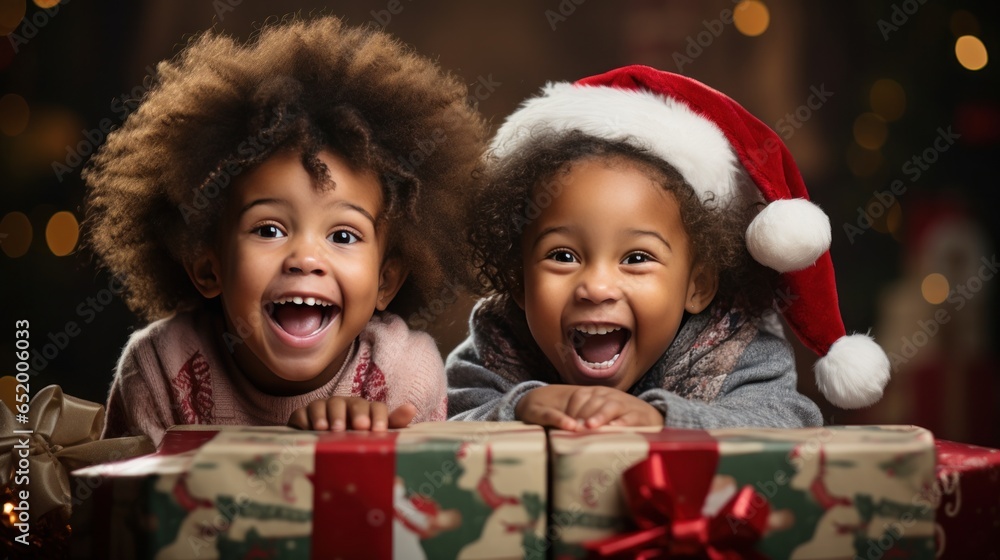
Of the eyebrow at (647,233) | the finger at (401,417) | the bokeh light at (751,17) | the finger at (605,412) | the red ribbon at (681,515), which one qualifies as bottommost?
the red ribbon at (681,515)

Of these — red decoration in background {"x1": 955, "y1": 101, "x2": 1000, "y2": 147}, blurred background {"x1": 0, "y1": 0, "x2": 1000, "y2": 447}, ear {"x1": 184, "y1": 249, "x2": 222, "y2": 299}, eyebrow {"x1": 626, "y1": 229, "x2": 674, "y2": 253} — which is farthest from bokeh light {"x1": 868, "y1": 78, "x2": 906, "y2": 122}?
ear {"x1": 184, "y1": 249, "x2": 222, "y2": 299}

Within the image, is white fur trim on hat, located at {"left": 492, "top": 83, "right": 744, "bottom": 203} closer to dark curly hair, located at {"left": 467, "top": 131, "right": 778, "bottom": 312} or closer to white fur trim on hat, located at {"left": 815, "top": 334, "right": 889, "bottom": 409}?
dark curly hair, located at {"left": 467, "top": 131, "right": 778, "bottom": 312}

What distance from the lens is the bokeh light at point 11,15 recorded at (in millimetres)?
1838

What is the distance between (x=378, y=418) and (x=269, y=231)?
32 cm

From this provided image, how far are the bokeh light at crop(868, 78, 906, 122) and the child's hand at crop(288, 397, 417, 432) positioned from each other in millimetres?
1462

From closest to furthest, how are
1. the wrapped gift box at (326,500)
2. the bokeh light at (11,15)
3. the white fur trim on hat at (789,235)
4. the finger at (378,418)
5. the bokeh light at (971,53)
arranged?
the wrapped gift box at (326,500), the finger at (378,418), the white fur trim on hat at (789,235), the bokeh light at (11,15), the bokeh light at (971,53)

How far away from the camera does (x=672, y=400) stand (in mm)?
1118

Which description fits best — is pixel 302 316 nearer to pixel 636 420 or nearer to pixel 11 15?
pixel 636 420

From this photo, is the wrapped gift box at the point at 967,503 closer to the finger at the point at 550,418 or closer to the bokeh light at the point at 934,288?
the finger at the point at 550,418

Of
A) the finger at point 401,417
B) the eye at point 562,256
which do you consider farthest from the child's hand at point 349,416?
the eye at point 562,256

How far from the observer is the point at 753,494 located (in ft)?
2.81

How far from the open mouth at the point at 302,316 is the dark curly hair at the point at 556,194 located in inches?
9.5

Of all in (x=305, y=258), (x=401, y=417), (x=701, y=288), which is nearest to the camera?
(x=401, y=417)

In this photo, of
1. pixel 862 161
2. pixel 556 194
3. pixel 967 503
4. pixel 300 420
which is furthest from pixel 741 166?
pixel 862 161
